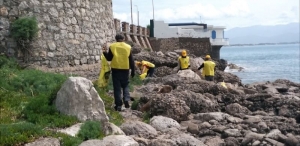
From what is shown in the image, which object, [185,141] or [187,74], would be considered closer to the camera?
[185,141]

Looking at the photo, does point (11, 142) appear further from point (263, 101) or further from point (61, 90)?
point (263, 101)

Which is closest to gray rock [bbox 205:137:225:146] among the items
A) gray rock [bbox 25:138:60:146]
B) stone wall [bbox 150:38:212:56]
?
gray rock [bbox 25:138:60:146]

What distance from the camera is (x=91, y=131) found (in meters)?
8.75

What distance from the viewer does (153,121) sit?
10.8 m

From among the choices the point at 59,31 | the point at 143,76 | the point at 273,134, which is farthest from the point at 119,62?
the point at 143,76

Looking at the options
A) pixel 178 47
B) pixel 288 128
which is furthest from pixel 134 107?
pixel 178 47

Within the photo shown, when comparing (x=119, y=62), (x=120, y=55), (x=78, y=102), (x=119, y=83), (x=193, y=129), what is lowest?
(x=193, y=129)

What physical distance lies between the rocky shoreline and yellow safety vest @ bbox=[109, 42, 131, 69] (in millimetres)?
1045

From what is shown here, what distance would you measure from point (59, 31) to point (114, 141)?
8.22 meters

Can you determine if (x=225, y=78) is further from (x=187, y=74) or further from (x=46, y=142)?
(x=46, y=142)

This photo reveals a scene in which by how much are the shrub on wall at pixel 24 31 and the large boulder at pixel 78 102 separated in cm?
561

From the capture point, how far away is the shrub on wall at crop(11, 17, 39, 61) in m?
14.8

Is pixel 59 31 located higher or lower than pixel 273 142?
higher

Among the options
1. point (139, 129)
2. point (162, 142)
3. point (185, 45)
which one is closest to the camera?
point (162, 142)
